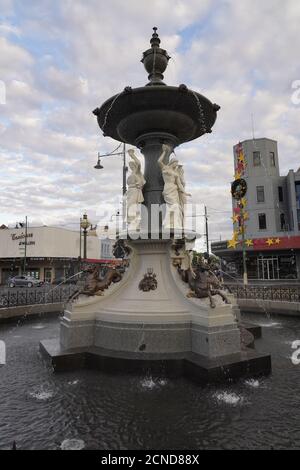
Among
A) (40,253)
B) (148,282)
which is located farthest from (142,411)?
(40,253)

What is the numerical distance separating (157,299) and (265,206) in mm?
37693

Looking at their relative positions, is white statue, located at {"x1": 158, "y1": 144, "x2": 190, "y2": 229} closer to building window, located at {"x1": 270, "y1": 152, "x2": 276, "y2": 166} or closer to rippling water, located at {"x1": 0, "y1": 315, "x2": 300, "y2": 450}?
rippling water, located at {"x1": 0, "y1": 315, "x2": 300, "y2": 450}

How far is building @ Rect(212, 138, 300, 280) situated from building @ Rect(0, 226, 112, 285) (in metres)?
24.4

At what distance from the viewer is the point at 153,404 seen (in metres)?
5.02

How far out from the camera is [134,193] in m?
9.28

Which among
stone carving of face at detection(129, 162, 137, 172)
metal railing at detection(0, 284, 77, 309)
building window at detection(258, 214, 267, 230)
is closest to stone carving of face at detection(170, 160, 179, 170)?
stone carving of face at detection(129, 162, 137, 172)

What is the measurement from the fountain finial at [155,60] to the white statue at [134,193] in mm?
2484

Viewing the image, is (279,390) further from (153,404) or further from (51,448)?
(51,448)

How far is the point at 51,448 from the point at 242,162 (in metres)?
41.0

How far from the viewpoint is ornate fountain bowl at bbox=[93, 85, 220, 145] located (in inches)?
320

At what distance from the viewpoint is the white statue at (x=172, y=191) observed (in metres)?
8.99

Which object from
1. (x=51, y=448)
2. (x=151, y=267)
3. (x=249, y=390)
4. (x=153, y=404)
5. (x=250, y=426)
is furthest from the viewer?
(x=151, y=267)

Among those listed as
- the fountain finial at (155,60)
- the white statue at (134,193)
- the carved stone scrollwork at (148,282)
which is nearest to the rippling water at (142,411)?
the carved stone scrollwork at (148,282)
